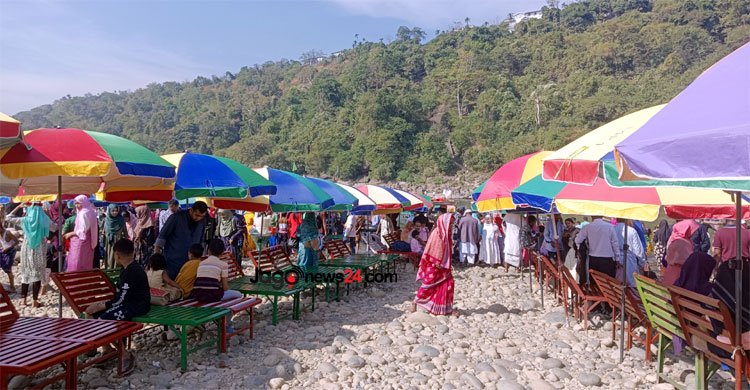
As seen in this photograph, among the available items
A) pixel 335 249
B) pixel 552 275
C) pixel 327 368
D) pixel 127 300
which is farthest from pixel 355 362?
pixel 335 249

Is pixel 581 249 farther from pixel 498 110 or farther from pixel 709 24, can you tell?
pixel 709 24

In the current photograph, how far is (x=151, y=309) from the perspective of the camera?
4.65 meters

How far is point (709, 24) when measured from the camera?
78.2m

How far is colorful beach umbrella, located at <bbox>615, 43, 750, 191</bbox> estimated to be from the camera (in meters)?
2.16

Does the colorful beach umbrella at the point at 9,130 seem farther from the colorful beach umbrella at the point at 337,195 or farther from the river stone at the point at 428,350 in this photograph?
the colorful beach umbrella at the point at 337,195

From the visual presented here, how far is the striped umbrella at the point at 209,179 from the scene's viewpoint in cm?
570

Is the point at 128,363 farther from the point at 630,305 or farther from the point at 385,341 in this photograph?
the point at 630,305

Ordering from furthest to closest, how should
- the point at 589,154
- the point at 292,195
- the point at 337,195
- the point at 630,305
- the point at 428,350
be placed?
the point at 337,195 → the point at 292,195 → the point at 428,350 → the point at 630,305 → the point at 589,154

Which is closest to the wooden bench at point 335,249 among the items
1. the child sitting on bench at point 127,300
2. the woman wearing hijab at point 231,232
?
the woman wearing hijab at point 231,232

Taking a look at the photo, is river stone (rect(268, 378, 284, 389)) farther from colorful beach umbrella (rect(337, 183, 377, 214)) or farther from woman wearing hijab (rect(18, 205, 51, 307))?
colorful beach umbrella (rect(337, 183, 377, 214))

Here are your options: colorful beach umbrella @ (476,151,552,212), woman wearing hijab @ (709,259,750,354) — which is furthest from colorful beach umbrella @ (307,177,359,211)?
woman wearing hijab @ (709,259,750,354)

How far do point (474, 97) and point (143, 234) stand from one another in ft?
243

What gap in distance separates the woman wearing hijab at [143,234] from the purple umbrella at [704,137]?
363 inches

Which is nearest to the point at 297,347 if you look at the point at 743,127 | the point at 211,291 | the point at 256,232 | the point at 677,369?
the point at 211,291
